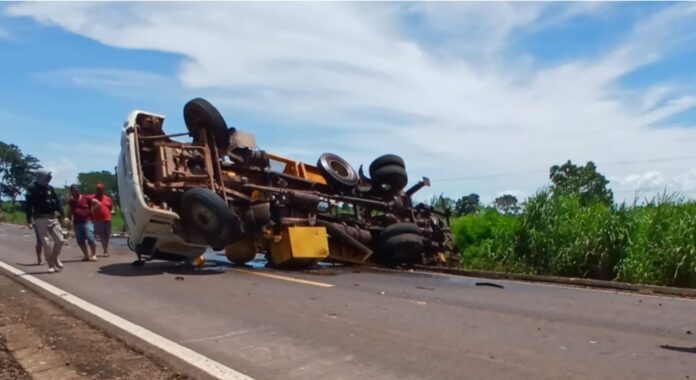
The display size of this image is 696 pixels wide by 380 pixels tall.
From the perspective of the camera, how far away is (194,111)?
12102mm

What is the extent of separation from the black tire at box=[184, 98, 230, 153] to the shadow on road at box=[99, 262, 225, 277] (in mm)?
2109

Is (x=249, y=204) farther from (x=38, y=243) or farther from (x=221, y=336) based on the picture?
(x=221, y=336)

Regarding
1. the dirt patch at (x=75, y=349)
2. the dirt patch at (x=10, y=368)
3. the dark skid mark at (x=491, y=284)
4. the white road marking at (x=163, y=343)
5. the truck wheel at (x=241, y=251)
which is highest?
the truck wheel at (x=241, y=251)

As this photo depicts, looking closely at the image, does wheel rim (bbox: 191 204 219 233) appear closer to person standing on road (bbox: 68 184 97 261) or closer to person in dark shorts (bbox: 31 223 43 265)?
person in dark shorts (bbox: 31 223 43 265)

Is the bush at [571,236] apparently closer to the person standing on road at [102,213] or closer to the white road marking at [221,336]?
the white road marking at [221,336]

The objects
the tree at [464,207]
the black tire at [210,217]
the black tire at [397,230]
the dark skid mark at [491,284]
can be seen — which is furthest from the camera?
the tree at [464,207]

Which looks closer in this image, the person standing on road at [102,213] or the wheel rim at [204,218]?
the wheel rim at [204,218]

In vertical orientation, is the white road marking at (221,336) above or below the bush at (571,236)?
below

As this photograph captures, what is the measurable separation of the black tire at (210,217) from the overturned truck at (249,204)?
2 cm

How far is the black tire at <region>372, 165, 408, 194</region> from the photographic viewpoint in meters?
14.3

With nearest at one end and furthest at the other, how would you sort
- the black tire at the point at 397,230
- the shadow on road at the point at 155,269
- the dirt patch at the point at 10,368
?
the dirt patch at the point at 10,368 < the shadow on road at the point at 155,269 < the black tire at the point at 397,230

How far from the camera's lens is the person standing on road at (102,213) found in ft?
48.7

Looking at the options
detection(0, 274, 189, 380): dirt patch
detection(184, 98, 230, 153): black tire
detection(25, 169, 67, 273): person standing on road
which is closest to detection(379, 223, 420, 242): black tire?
detection(184, 98, 230, 153): black tire

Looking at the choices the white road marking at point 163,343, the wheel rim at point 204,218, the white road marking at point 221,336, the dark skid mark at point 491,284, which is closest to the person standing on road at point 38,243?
the wheel rim at point 204,218
